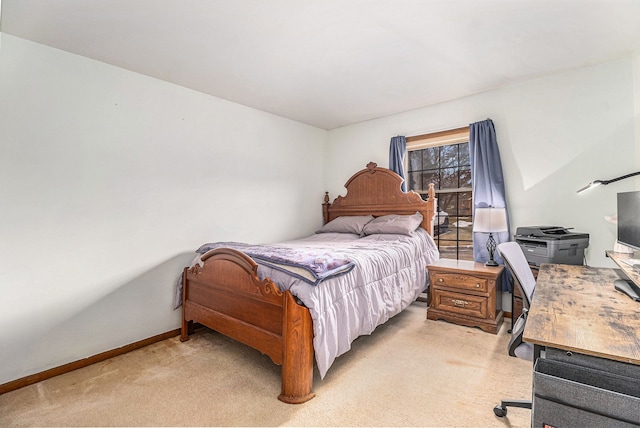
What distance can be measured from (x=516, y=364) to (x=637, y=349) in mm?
1562

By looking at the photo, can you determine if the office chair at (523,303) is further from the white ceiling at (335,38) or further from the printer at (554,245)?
the white ceiling at (335,38)

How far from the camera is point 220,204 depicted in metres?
3.44

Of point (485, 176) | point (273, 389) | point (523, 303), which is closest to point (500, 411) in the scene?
point (523, 303)

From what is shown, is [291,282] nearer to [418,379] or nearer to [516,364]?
[418,379]

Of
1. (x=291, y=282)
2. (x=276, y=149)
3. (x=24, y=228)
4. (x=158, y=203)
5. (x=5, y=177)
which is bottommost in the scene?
(x=291, y=282)

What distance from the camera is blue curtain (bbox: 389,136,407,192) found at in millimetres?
4012

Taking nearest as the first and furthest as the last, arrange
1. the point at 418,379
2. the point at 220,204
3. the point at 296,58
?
1. the point at 418,379
2. the point at 296,58
3. the point at 220,204

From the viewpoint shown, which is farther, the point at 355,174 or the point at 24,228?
the point at 355,174

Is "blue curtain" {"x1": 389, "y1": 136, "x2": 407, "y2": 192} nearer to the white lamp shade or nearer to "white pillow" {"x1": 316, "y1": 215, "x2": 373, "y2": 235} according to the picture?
"white pillow" {"x1": 316, "y1": 215, "x2": 373, "y2": 235}

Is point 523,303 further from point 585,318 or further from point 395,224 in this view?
point 395,224

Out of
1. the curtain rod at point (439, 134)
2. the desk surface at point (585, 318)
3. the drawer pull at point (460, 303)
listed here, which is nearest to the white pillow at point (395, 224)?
the drawer pull at point (460, 303)

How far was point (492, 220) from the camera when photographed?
305 cm

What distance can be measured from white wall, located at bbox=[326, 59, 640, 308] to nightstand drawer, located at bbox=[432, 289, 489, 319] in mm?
903

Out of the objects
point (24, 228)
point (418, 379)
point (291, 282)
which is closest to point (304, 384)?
point (291, 282)
